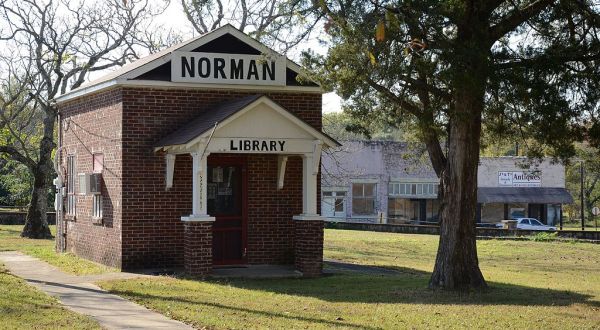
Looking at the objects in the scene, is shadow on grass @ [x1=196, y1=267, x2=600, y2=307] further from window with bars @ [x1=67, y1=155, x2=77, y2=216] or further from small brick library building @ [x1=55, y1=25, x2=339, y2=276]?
window with bars @ [x1=67, y1=155, x2=77, y2=216]

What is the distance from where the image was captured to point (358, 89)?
50.5ft

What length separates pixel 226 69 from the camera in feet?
63.5

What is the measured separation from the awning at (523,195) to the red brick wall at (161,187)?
150 ft

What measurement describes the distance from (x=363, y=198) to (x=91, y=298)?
5023 cm

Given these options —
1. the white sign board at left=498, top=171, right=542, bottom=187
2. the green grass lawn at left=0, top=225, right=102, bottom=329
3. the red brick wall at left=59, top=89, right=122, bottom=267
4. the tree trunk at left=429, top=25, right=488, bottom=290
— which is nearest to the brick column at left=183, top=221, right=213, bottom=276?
the red brick wall at left=59, top=89, right=122, bottom=267

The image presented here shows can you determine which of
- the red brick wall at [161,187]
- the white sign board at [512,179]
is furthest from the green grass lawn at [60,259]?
the white sign board at [512,179]

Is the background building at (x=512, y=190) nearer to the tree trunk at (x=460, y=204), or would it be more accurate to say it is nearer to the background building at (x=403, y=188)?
the background building at (x=403, y=188)

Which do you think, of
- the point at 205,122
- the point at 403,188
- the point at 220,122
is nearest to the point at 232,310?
the point at 220,122

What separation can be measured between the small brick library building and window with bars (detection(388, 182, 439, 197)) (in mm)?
44537

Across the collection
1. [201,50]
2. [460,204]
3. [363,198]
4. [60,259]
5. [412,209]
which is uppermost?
[201,50]

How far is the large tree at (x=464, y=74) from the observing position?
13992mm

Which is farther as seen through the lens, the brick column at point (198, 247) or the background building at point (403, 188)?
the background building at point (403, 188)

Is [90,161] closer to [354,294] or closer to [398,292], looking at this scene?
[354,294]

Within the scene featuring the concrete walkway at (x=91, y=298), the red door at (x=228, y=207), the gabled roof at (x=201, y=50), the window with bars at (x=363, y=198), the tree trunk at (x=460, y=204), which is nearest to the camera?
the concrete walkway at (x=91, y=298)
